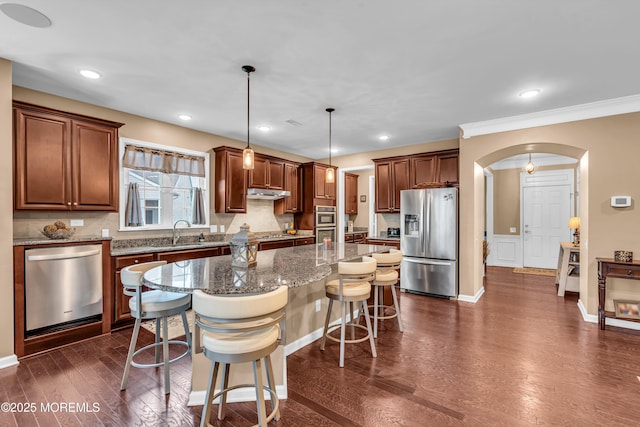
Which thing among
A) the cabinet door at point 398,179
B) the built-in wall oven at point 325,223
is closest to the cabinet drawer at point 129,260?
the built-in wall oven at point 325,223

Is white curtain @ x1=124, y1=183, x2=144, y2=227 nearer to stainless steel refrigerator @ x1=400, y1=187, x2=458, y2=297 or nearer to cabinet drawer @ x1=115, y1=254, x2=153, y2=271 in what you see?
cabinet drawer @ x1=115, y1=254, x2=153, y2=271

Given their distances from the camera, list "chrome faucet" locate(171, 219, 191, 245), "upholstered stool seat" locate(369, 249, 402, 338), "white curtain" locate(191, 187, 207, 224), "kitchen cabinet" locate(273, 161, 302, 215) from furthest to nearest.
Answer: "kitchen cabinet" locate(273, 161, 302, 215) < "white curtain" locate(191, 187, 207, 224) < "chrome faucet" locate(171, 219, 191, 245) < "upholstered stool seat" locate(369, 249, 402, 338)

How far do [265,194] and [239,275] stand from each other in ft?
11.4

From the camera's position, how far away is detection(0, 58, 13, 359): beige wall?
2.69 meters

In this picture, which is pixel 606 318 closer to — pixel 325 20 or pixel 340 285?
pixel 340 285

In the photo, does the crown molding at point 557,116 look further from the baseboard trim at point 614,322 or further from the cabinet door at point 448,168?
the baseboard trim at point 614,322

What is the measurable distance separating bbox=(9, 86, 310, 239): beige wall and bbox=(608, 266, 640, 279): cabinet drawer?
5.15m

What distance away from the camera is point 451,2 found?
196 cm

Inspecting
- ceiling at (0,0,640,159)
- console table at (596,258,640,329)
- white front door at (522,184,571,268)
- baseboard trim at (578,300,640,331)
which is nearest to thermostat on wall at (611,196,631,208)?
console table at (596,258,640,329)

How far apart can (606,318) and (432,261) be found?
7.03 feet

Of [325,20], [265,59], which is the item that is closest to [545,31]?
[325,20]

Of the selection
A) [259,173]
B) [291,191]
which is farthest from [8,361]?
[291,191]

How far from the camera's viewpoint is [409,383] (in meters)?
2.41

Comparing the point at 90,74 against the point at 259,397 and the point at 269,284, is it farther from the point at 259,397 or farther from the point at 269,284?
the point at 259,397
